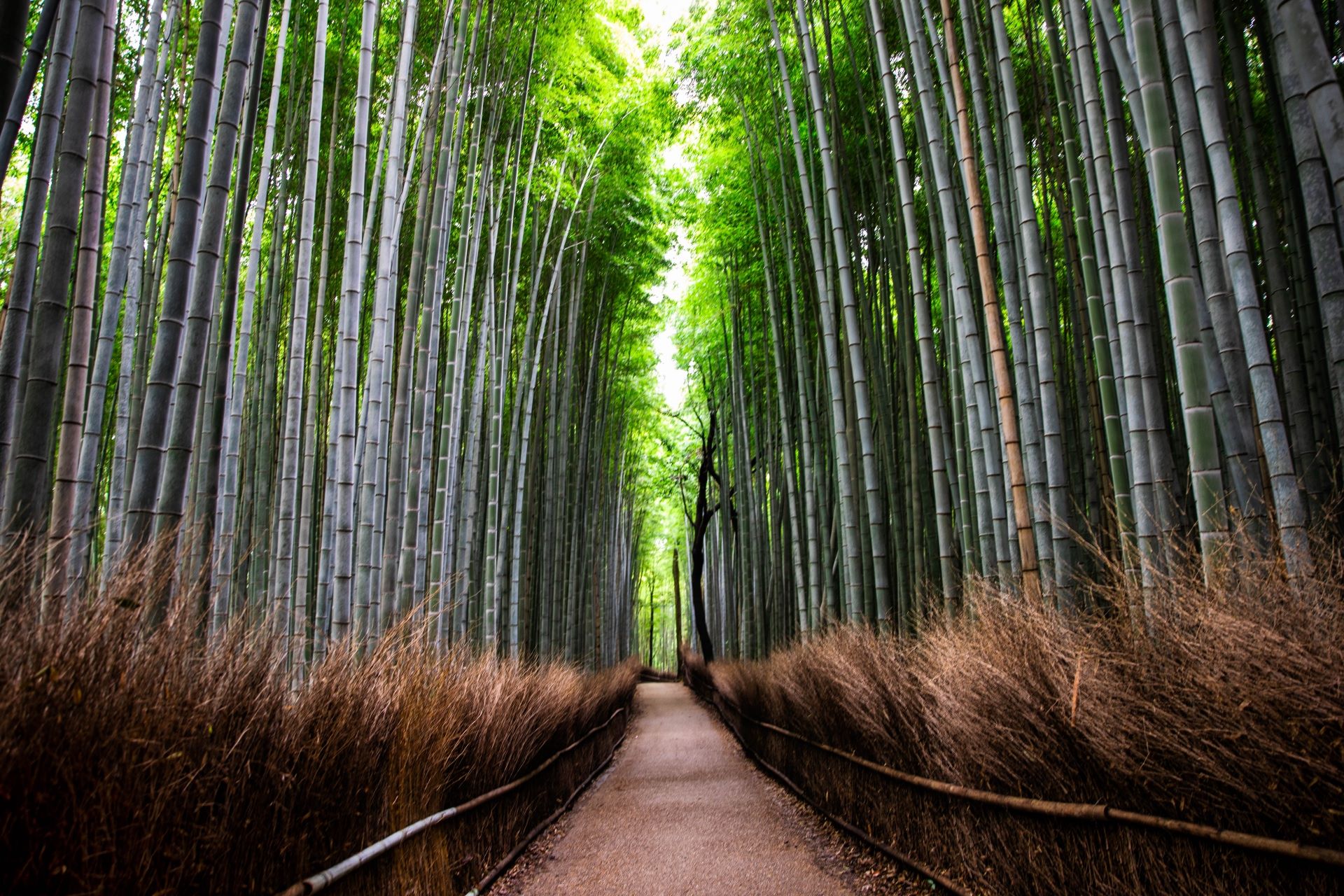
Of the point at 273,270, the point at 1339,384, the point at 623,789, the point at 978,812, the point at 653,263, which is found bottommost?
the point at 623,789

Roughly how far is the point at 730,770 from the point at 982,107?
14.4 feet

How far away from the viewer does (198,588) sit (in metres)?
1.53

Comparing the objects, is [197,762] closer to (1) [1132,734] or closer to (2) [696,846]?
(1) [1132,734]

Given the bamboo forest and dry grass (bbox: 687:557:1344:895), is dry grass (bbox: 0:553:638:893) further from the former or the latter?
dry grass (bbox: 687:557:1344:895)

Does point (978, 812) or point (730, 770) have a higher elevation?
point (978, 812)

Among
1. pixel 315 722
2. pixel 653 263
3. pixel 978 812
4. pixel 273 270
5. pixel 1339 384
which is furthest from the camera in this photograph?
pixel 653 263

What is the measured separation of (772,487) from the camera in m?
7.91

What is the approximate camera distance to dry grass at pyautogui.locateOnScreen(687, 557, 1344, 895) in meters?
1.31

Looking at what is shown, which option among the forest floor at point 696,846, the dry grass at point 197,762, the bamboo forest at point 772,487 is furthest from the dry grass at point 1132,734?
the dry grass at point 197,762

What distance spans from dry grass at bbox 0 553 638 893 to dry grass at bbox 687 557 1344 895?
1.59 meters

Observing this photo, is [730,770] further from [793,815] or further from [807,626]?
[793,815]

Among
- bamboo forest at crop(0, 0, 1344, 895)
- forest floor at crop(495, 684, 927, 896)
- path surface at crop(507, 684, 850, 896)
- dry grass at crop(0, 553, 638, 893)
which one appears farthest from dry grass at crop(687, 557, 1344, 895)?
dry grass at crop(0, 553, 638, 893)

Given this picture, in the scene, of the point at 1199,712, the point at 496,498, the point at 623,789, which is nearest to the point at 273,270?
the point at 496,498

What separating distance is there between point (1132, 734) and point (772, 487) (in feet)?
20.5
